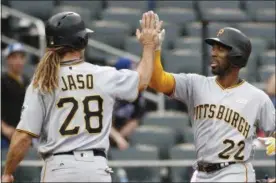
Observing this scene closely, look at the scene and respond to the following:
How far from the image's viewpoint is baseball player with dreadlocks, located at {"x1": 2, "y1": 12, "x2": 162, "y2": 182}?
5.36 meters

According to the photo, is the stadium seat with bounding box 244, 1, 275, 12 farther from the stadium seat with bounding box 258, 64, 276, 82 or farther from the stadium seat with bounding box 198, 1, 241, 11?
the stadium seat with bounding box 258, 64, 276, 82

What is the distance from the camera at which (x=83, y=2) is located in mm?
12320

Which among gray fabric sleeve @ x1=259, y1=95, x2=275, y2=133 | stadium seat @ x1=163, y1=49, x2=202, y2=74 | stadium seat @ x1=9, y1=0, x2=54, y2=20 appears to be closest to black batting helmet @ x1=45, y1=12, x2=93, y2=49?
gray fabric sleeve @ x1=259, y1=95, x2=275, y2=133

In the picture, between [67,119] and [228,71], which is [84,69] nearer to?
[67,119]

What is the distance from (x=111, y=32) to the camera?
1148cm

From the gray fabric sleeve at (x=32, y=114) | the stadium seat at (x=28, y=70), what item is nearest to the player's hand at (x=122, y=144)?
the stadium seat at (x=28, y=70)

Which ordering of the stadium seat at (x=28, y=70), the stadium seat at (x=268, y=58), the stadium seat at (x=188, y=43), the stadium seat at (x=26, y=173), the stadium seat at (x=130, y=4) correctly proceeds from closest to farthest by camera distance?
1. the stadium seat at (x=26, y=173)
2. the stadium seat at (x=28, y=70)
3. the stadium seat at (x=268, y=58)
4. the stadium seat at (x=188, y=43)
5. the stadium seat at (x=130, y=4)

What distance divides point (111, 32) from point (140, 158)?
2.60 meters

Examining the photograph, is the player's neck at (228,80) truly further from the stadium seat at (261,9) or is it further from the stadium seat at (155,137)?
the stadium seat at (261,9)

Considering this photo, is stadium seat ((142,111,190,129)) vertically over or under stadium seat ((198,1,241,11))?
under

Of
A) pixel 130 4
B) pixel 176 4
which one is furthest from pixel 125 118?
pixel 176 4

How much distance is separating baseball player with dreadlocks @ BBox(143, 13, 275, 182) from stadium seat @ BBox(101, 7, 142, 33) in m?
5.80

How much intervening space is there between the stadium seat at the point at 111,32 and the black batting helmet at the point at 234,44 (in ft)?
15.0

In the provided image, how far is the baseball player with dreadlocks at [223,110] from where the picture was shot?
5.92 m
